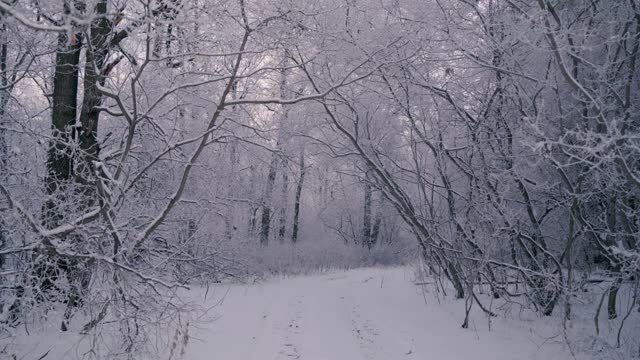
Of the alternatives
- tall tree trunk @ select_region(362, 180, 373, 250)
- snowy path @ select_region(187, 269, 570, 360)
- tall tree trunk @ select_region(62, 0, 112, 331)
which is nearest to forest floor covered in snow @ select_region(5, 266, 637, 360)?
snowy path @ select_region(187, 269, 570, 360)

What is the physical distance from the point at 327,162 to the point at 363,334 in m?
5.31

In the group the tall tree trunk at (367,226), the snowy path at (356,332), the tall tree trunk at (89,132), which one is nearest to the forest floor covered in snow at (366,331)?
the snowy path at (356,332)

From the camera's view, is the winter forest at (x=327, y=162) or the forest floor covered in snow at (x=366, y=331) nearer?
the winter forest at (x=327, y=162)

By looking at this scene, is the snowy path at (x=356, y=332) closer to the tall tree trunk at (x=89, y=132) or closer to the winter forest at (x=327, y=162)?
the winter forest at (x=327, y=162)

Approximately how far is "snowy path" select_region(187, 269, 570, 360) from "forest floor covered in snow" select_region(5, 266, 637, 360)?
0.01 meters

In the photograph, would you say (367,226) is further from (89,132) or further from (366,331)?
(89,132)

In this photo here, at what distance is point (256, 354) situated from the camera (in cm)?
631

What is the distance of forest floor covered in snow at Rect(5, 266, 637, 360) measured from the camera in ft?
20.5

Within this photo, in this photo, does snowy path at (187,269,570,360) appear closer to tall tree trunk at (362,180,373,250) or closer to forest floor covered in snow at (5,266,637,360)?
forest floor covered in snow at (5,266,637,360)

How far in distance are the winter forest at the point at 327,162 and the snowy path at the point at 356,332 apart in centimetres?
5

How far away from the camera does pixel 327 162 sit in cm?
1202

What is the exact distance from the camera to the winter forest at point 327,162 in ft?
17.1

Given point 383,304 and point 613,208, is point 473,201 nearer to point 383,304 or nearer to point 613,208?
point 613,208

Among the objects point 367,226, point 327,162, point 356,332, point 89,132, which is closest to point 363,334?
point 356,332
